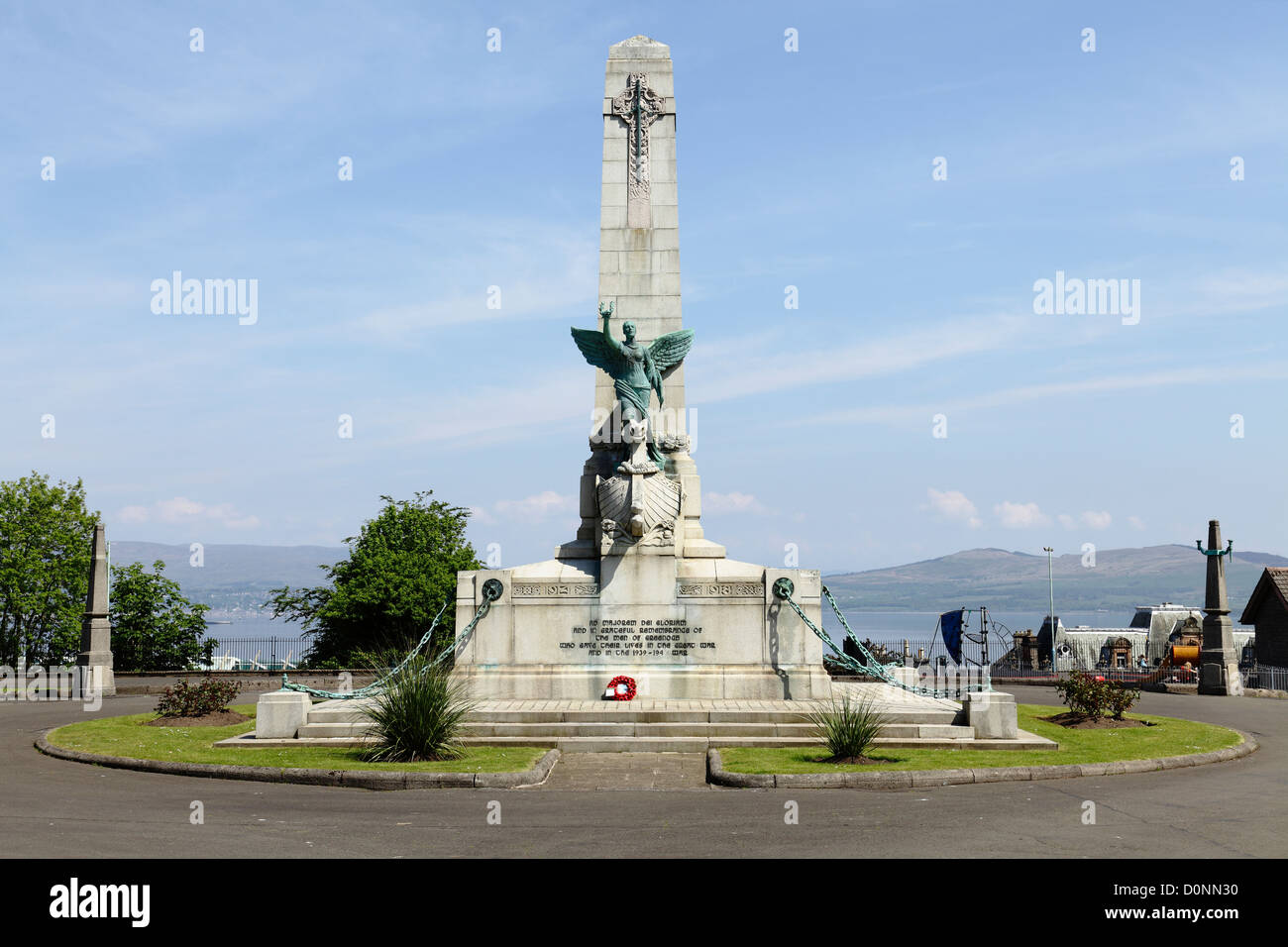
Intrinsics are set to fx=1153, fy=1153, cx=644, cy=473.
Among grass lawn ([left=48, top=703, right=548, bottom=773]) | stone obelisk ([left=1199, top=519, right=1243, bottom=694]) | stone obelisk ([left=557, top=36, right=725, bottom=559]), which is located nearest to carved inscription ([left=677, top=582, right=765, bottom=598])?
stone obelisk ([left=557, top=36, right=725, bottom=559])

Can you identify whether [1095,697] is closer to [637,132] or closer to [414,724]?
[414,724]

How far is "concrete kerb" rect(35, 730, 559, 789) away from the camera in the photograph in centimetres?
1409

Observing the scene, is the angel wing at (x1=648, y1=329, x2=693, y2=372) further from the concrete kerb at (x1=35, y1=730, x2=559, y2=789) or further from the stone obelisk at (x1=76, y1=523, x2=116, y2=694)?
the stone obelisk at (x1=76, y1=523, x2=116, y2=694)

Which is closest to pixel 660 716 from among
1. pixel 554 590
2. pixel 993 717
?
pixel 554 590

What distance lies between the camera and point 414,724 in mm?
15531

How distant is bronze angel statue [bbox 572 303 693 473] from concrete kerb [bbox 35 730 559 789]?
8431mm

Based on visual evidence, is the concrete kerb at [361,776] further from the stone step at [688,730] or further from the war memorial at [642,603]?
the war memorial at [642,603]

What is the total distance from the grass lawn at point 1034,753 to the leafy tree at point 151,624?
1198 inches

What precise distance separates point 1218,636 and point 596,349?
1885 centimetres

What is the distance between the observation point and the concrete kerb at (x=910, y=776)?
46.2 feet

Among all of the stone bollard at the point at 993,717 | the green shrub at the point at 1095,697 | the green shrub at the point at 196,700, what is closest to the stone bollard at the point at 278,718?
the green shrub at the point at 196,700

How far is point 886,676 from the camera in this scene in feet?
63.8
